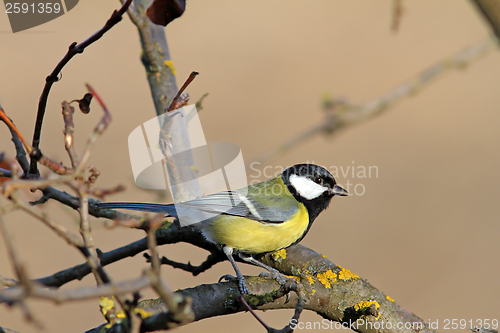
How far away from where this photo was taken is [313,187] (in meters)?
2.69

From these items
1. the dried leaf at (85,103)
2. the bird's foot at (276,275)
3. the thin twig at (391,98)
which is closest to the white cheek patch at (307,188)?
the bird's foot at (276,275)

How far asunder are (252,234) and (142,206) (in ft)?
2.13

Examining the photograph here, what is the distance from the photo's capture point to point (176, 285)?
3.99m

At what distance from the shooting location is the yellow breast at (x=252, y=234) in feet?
7.27

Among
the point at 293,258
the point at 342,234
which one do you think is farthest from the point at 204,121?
the point at 293,258

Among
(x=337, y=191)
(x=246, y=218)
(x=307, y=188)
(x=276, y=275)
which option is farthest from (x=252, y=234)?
(x=337, y=191)

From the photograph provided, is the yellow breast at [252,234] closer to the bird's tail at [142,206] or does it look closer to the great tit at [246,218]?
the great tit at [246,218]

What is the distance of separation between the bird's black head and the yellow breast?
38cm

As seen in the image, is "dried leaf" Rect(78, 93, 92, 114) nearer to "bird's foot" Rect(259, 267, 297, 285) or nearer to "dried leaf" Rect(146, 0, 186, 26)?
"dried leaf" Rect(146, 0, 186, 26)

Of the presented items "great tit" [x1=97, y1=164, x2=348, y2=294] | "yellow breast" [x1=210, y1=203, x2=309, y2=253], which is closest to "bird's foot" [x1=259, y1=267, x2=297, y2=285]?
"great tit" [x1=97, y1=164, x2=348, y2=294]

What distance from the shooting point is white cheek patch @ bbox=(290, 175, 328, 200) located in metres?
2.68

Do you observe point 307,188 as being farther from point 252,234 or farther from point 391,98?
point 391,98

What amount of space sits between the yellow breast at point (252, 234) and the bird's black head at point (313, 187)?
1.25ft

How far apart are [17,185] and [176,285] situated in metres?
3.56
